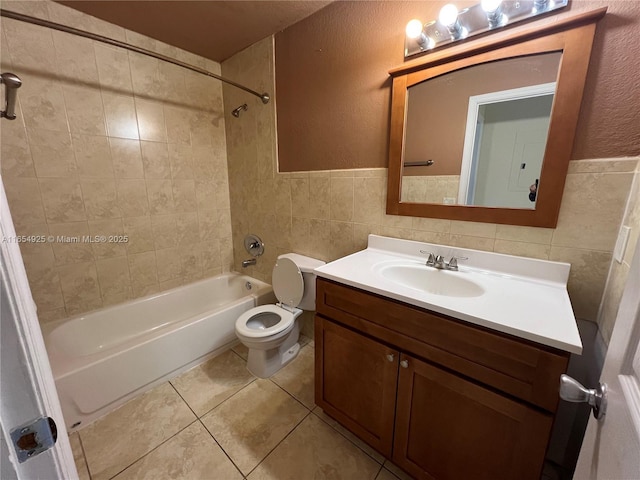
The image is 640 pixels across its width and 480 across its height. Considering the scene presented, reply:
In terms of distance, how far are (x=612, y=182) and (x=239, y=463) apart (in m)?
1.88

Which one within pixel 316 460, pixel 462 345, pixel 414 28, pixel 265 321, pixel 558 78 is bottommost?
pixel 316 460

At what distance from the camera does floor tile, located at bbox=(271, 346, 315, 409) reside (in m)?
1.55

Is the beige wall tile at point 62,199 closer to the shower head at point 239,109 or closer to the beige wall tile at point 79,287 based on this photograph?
the beige wall tile at point 79,287

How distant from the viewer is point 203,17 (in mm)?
1616

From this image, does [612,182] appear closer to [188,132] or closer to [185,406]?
[185,406]

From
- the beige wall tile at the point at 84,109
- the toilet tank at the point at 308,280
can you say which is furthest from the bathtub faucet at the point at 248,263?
the beige wall tile at the point at 84,109

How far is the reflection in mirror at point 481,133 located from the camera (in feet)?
3.43

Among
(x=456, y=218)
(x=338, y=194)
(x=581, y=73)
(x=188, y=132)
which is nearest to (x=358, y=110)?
(x=338, y=194)

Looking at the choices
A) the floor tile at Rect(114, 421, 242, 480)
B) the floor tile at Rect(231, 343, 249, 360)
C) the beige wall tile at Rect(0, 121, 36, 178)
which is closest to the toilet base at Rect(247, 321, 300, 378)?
the floor tile at Rect(231, 343, 249, 360)

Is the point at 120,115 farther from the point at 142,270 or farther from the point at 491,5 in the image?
the point at 491,5

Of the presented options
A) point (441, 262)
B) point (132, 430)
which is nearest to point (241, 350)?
point (132, 430)

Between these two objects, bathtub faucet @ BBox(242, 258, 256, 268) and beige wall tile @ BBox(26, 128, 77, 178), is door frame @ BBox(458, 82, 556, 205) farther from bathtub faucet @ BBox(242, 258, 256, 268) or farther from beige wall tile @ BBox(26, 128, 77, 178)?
beige wall tile @ BBox(26, 128, 77, 178)

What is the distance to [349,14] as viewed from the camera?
1443 millimetres

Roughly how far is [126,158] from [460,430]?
2.42 metres
